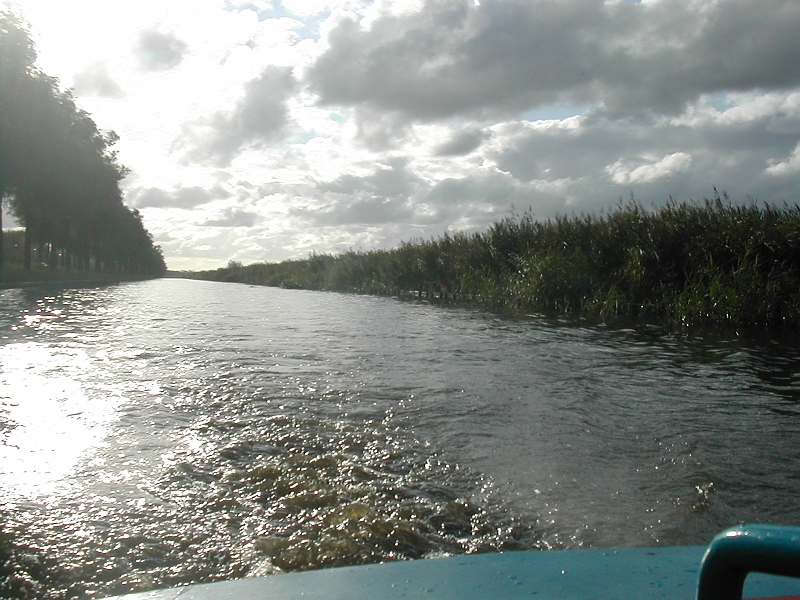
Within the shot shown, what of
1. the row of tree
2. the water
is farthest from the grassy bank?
the row of tree

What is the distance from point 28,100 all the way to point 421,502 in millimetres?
31653

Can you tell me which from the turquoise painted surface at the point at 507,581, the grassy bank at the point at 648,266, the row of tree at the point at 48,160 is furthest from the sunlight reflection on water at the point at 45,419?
the row of tree at the point at 48,160

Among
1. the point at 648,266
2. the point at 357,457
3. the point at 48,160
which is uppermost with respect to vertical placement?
the point at 48,160

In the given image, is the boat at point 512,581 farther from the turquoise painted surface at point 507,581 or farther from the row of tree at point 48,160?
the row of tree at point 48,160

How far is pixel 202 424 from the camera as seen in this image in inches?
167

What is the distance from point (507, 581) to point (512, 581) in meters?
0.01

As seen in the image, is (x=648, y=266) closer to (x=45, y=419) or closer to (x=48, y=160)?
(x=45, y=419)

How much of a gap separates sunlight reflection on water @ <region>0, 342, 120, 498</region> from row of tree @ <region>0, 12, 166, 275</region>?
1020 inches

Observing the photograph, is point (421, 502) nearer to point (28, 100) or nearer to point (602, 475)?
point (602, 475)

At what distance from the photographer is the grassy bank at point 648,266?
11547 mm

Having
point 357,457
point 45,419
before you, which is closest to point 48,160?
point 45,419

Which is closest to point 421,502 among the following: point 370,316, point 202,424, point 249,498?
point 249,498

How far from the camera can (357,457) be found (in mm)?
3656

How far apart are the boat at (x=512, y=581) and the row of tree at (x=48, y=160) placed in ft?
101
